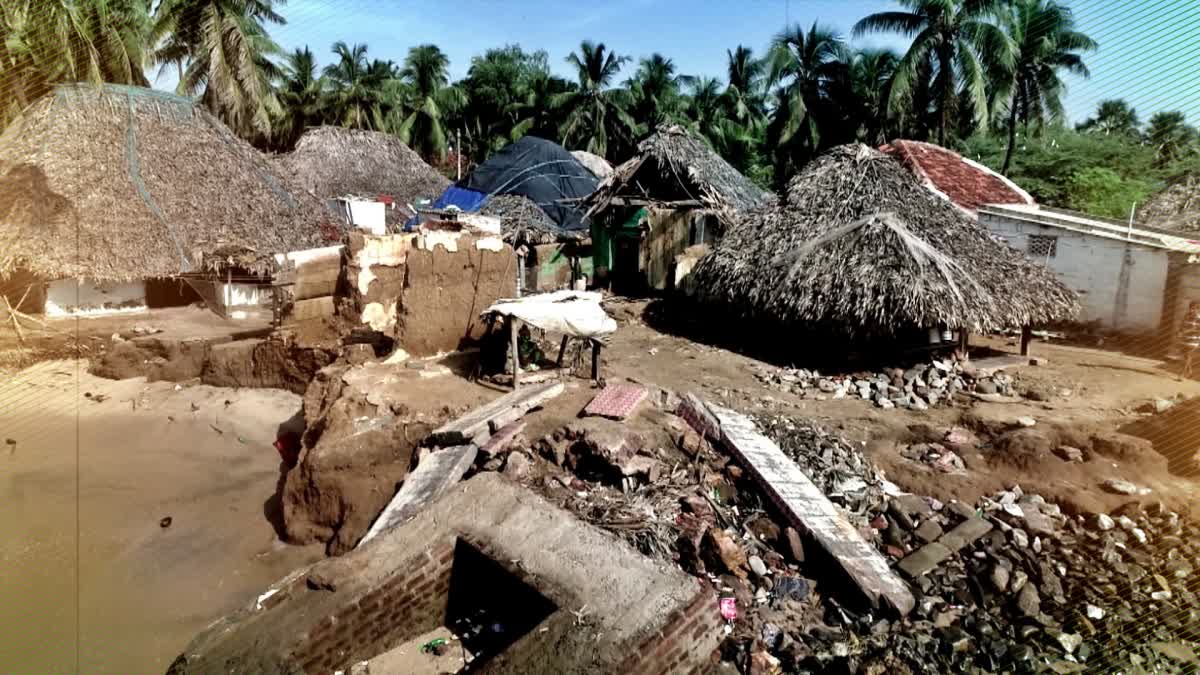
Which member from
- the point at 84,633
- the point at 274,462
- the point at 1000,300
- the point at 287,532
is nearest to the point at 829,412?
the point at 1000,300

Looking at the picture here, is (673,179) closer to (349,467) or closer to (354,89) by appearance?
(349,467)

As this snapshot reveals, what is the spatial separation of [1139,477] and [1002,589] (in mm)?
2641

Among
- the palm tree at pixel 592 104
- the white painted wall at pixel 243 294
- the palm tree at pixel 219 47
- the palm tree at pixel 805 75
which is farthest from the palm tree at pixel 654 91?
the white painted wall at pixel 243 294

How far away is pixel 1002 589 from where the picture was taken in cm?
529

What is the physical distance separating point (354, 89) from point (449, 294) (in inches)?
1095

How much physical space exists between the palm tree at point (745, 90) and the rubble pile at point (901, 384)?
2585 centimetres

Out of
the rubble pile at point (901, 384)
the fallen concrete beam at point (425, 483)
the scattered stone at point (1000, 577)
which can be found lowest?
the scattered stone at point (1000, 577)

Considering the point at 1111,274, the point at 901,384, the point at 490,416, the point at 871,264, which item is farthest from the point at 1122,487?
the point at 1111,274

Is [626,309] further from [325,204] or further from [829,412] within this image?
[325,204]

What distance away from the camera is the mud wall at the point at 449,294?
29.5 feet

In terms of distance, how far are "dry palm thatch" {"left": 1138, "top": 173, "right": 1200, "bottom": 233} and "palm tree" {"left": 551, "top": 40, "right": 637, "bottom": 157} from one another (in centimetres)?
2146

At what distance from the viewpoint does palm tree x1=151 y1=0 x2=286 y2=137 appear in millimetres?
18859

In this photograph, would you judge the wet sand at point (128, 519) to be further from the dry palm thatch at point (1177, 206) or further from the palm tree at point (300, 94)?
the palm tree at point (300, 94)

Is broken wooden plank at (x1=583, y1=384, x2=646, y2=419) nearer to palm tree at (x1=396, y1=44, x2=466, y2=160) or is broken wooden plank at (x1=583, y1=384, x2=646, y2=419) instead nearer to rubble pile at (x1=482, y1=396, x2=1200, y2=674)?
rubble pile at (x1=482, y1=396, x2=1200, y2=674)
